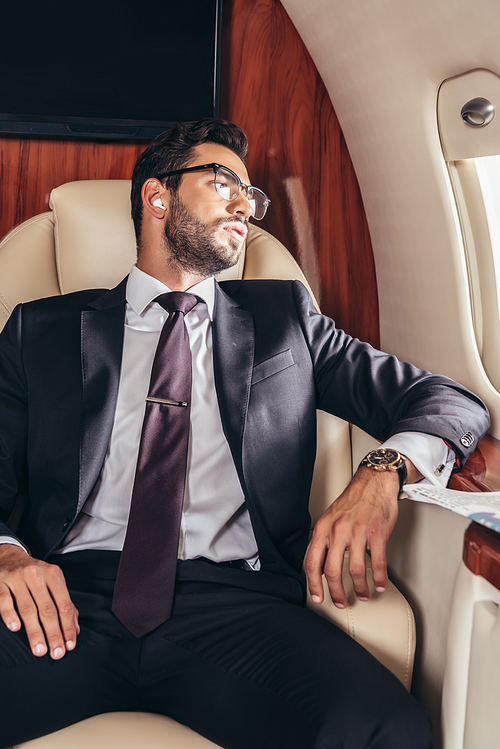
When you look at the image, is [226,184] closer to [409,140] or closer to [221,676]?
[409,140]

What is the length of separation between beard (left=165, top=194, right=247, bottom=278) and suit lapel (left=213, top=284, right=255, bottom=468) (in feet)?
0.31

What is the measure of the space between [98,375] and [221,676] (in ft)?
2.25

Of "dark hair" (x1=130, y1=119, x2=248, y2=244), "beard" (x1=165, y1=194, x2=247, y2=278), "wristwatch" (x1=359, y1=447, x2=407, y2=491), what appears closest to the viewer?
"wristwatch" (x1=359, y1=447, x2=407, y2=491)

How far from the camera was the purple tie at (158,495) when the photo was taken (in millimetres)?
→ 1119

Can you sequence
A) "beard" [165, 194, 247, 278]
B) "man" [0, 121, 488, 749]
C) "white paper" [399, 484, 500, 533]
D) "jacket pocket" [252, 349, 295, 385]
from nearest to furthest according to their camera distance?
"white paper" [399, 484, 500, 533]
"man" [0, 121, 488, 749]
"jacket pocket" [252, 349, 295, 385]
"beard" [165, 194, 247, 278]

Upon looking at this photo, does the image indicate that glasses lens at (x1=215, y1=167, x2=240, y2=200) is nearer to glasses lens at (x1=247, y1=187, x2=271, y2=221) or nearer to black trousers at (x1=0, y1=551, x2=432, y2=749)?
glasses lens at (x1=247, y1=187, x2=271, y2=221)

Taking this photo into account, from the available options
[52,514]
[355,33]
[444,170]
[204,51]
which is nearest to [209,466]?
[52,514]

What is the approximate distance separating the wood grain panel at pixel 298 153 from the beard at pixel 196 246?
626 millimetres

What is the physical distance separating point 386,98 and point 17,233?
44.9 inches

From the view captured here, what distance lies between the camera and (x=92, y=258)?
5.43 ft

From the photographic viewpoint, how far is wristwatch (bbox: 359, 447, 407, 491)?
3.60 ft

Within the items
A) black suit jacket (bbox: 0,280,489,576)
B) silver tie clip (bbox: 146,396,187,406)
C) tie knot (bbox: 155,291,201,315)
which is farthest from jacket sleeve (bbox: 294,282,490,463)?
silver tie clip (bbox: 146,396,187,406)

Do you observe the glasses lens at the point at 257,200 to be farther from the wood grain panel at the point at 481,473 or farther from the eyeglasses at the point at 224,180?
the wood grain panel at the point at 481,473

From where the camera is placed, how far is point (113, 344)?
1385 millimetres
